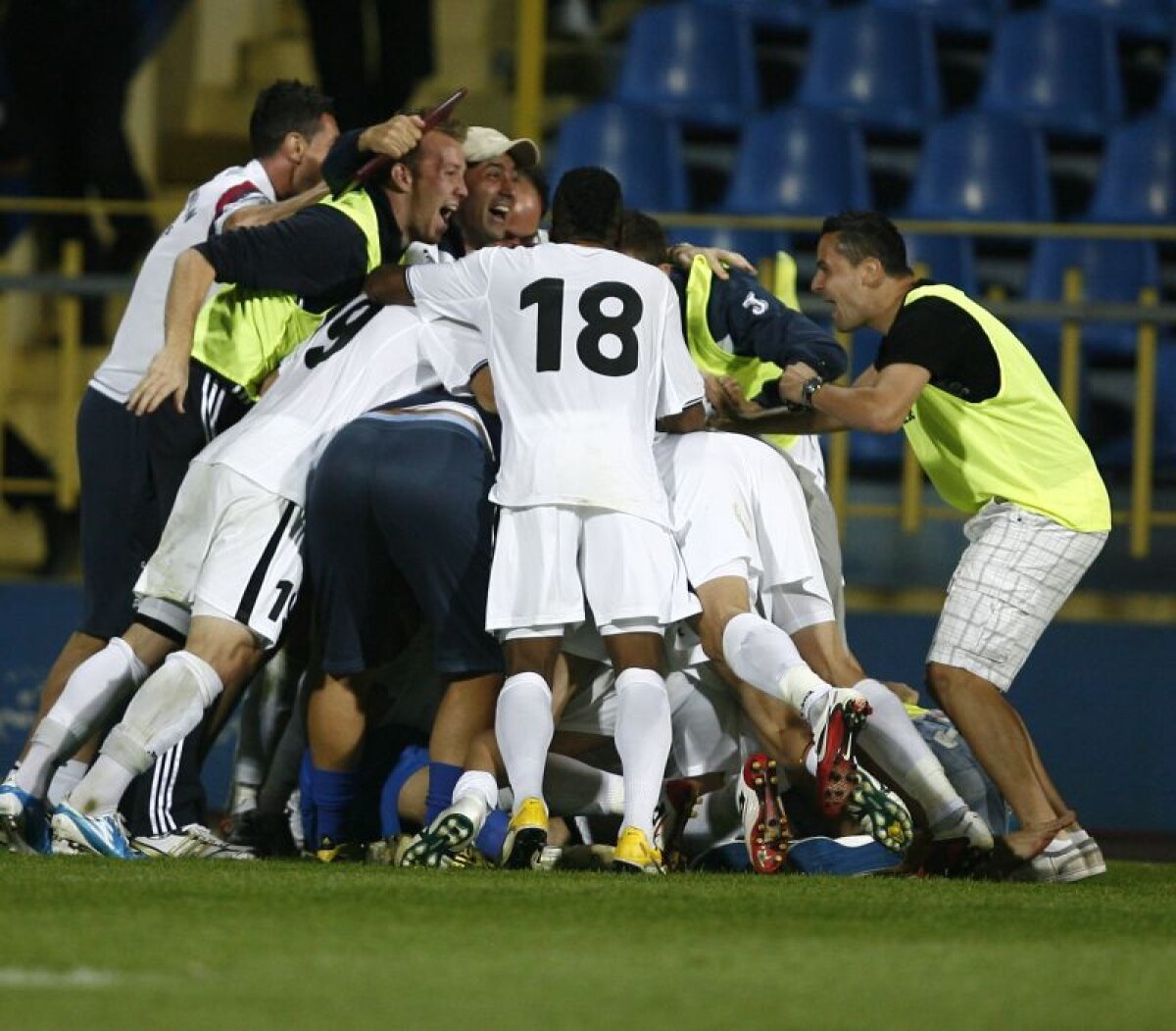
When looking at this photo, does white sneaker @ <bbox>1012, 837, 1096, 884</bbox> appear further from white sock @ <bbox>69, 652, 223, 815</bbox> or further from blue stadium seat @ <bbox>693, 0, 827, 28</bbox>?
blue stadium seat @ <bbox>693, 0, 827, 28</bbox>

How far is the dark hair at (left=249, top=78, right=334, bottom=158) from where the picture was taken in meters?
6.91

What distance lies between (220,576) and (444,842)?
0.97 metres

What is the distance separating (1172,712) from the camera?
8.32 meters

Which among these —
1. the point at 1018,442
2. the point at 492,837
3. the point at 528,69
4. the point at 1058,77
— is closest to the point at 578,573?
the point at 492,837

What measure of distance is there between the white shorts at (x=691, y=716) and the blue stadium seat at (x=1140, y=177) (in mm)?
5356

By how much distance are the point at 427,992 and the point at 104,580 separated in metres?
3.34

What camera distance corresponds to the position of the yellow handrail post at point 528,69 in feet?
33.3

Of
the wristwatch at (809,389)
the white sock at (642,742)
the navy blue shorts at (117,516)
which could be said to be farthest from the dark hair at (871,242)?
the navy blue shorts at (117,516)

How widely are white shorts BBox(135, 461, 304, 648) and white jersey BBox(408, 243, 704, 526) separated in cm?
60

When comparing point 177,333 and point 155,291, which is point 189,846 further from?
point 155,291

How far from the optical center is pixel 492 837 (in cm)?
567

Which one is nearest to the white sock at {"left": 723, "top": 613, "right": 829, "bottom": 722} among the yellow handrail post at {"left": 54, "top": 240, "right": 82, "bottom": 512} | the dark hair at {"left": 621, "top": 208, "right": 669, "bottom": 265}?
the dark hair at {"left": 621, "top": 208, "right": 669, "bottom": 265}

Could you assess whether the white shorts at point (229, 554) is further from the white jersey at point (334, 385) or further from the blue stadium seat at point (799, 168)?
the blue stadium seat at point (799, 168)

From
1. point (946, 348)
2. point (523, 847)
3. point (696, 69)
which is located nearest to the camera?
point (523, 847)
